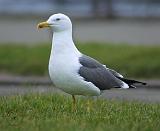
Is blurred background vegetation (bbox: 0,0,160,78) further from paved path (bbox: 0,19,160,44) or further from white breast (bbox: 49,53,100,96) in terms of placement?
white breast (bbox: 49,53,100,96)

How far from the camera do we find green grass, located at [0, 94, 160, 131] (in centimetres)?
729

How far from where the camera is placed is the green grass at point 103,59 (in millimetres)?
16391

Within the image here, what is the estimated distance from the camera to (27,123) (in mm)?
7480

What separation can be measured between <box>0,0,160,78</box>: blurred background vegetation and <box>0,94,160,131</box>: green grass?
22.2 ft

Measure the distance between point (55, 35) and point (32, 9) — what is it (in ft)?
99.2

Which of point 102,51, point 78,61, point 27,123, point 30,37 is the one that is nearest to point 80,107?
point 78,61

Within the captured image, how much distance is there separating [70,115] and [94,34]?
16.9 m

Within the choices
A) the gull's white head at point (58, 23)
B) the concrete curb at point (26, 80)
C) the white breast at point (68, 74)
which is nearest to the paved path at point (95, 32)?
the concrete curb at point (26, 80)

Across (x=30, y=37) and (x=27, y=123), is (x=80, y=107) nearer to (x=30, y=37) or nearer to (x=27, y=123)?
(x=27, y=123)

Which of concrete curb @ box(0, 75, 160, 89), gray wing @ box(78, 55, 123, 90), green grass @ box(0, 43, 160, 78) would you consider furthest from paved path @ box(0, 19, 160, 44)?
gray wing @ box(78, 55, 123, 90)

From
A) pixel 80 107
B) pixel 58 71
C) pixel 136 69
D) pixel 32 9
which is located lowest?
pixel 32 9

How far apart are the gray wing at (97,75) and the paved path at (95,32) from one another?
1320 centimetres

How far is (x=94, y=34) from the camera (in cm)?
2503

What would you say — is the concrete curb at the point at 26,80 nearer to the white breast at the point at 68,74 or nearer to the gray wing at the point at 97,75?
the gray wing at the point at 97,75
